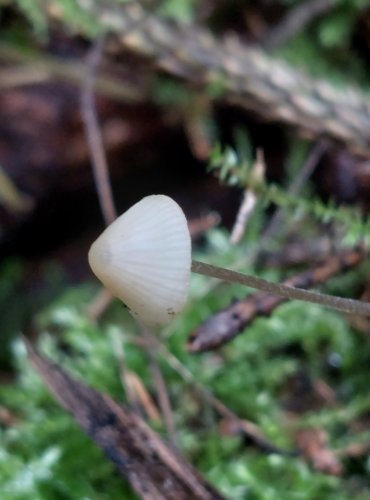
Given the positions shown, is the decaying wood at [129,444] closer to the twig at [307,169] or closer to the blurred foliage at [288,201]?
the blurred foliage at [288,201]

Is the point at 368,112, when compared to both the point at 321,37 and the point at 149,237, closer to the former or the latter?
the point at 321,37

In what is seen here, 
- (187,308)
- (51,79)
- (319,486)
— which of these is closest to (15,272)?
(51,79)

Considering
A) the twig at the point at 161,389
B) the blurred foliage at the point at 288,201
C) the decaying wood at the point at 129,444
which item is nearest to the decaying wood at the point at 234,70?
the blurred foliage at the point at 288,201

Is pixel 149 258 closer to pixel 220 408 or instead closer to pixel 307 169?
pixel 220 408

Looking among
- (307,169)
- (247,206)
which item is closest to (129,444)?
(247,206)

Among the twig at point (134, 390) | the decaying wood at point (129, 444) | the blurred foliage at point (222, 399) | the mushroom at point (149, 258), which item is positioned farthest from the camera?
the twig at point (134, 390)
